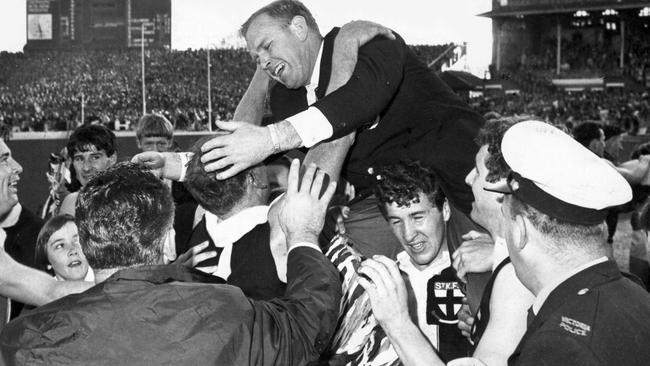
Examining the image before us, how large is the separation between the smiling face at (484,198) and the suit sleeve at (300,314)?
573 mm

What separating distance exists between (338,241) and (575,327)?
118 cm

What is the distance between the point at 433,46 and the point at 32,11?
25.0m

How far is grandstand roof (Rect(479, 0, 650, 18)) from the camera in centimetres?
4768

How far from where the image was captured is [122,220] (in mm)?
1996

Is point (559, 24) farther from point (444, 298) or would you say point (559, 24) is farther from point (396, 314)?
point (396, 314)

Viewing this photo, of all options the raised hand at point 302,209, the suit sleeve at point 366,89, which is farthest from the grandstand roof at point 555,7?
the raised hand at point 302,209

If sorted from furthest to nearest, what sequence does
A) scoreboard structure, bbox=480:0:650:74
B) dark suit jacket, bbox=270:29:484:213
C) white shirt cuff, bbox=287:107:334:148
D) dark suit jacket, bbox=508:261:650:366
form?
scoreboard structure, bbox=480:0:650:74
dark suit jacket, bbox=270:29:484:213
white shirt cuff, bbox=287:107:334:148
dark suit jacket, bbox=508:261:650:366

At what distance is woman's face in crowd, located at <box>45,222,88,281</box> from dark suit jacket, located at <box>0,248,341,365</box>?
6.04 feet

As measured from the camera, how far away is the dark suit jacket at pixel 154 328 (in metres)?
1.82

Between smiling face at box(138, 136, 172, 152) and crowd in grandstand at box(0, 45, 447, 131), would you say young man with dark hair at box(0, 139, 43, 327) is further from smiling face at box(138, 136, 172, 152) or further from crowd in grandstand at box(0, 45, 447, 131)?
crowd in grandstand at box(0, 45, 447, 131)

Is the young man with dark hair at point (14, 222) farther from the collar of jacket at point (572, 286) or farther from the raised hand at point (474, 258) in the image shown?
the collar of jacket at point (572, 286)

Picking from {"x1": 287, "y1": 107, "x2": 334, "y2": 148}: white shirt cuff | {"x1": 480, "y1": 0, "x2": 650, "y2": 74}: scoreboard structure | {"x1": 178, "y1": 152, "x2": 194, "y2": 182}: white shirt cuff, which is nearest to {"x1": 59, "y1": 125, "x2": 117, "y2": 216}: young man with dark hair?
{"x1": 178, "y1": 152, "x2": 194, "y2": 182}: white shirt cuff

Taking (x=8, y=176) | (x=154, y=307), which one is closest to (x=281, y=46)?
(x=154, y=307)

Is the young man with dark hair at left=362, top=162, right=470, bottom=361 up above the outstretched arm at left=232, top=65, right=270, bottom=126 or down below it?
below
